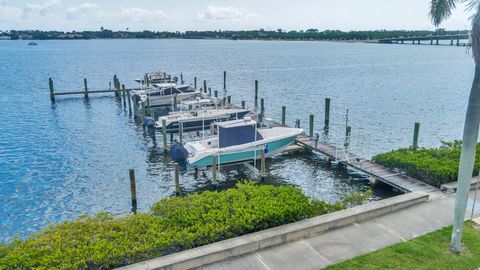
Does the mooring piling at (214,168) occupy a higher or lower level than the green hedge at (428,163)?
lower

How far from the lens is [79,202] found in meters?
20.7

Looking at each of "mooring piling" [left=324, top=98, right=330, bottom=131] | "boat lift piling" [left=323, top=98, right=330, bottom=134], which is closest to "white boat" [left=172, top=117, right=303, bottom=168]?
"boat lift piling" [left=323, top=98, right=330, bottom=134]

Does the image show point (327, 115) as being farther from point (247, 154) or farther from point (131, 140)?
point (131, 140)

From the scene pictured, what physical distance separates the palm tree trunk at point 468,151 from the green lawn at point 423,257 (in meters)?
0.41

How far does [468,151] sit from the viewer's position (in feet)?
31.4

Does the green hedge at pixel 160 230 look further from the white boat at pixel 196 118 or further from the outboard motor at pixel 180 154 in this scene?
the white boat at pixel 196 118

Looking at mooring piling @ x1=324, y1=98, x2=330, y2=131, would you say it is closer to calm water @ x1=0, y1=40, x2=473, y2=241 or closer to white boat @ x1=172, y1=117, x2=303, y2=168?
calm water @ x1=0, y1=40, x2=473, y2=241

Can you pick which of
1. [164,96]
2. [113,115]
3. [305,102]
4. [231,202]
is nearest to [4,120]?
[113,115]

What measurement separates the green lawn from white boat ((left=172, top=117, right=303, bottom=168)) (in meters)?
12.7

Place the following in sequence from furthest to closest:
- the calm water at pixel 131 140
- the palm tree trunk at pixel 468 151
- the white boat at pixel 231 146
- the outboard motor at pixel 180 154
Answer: the white boat at pixel 231 146 < the outboard motor at pixel 180 154 < the calm water at pixel 131 140 < the palm tree trunk at pixel 468 151

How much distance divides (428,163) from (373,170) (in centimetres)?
322

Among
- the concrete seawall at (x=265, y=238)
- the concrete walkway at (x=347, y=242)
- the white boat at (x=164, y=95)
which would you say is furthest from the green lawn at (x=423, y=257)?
the white boat at (x=164, y=95)

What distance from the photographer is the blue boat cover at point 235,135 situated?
2317 cm

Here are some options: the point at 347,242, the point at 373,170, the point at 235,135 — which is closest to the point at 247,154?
the point at 235,135
